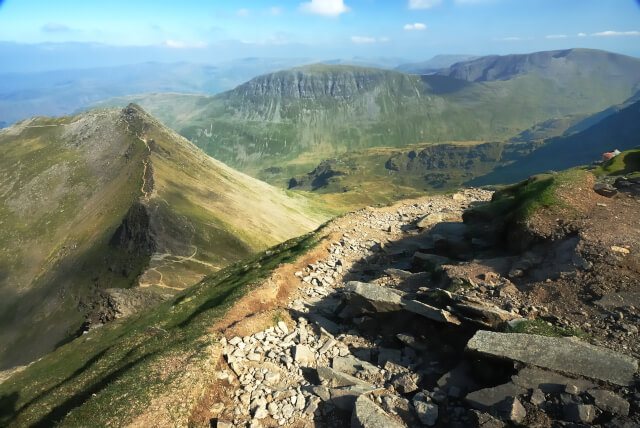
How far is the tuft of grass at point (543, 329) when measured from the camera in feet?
49.5

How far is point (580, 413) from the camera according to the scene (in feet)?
36.7

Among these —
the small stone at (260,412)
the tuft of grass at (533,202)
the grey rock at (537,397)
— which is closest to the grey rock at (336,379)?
the small stone at (260,412)

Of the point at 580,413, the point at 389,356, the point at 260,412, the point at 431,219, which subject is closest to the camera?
the point at 580,413

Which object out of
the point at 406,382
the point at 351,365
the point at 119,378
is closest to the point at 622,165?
the point at 406,382

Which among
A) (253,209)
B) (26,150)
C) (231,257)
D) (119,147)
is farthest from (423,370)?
(26,150)

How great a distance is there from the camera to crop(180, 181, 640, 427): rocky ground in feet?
41.4

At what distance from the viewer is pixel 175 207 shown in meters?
107

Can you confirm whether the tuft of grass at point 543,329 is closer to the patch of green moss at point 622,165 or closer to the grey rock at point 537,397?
the grey rock at point 537,397

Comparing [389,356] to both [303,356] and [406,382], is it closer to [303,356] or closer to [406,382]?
[406,382]

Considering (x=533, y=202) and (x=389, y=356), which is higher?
(x=533, y=202)

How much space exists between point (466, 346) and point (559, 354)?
3.36m

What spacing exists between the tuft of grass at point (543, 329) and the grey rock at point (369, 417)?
6793 mm

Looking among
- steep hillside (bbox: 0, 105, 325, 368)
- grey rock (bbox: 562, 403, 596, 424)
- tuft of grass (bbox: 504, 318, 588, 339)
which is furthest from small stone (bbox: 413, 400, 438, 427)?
steep hillside (bbox: 0, 105, 325, 368)

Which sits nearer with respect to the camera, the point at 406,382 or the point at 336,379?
the point at 406,382
